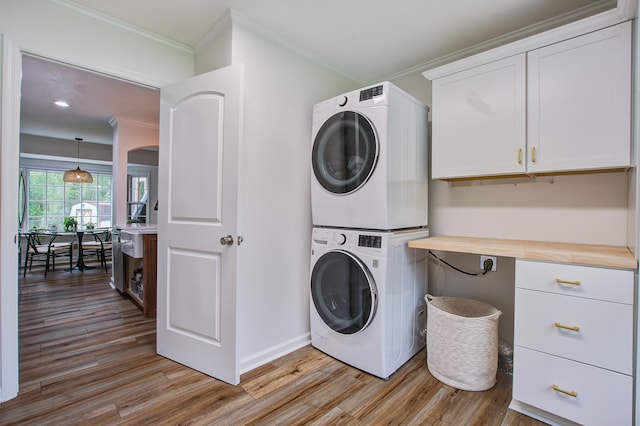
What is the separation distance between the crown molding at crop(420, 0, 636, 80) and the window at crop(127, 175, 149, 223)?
6.67m

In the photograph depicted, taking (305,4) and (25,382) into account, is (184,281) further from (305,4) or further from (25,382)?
(305,4)

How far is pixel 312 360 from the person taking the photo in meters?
2.14

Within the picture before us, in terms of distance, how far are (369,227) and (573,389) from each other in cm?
125

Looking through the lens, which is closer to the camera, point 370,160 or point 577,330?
point 577,330

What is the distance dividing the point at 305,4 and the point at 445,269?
Result: 2.14 meters

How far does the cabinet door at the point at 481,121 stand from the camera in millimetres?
1806

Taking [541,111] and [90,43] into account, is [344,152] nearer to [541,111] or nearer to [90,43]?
[541,111]

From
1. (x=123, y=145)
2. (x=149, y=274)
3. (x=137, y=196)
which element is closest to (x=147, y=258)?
(x=149, y=274)

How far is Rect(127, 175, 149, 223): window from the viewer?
22.4 feet

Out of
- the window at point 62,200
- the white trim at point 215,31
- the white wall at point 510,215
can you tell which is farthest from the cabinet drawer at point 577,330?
the window at point 62,200

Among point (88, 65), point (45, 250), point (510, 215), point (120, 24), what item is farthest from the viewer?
point (45, 250)

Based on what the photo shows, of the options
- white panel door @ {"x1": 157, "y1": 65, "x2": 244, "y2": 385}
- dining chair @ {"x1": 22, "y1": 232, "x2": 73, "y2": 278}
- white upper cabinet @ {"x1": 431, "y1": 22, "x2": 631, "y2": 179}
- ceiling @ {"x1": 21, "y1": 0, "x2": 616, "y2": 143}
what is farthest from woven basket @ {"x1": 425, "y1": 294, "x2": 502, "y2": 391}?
dining chair @ {"x1": 22, "y1": 232, "x2": 73, "y2": 278}

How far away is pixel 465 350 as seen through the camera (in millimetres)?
1766

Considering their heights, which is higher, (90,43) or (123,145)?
(90,43)
